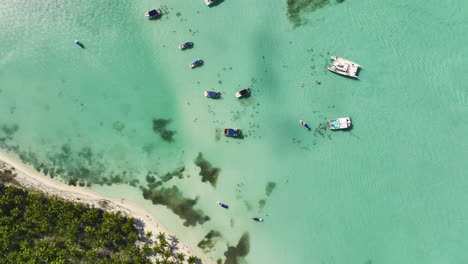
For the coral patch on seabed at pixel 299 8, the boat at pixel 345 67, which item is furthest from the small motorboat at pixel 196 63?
the boat at pixel 345 67

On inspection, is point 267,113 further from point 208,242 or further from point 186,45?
point 208,242

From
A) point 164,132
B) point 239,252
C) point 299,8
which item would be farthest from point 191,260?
point 299,8

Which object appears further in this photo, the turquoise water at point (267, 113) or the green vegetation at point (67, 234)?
the turquoise water at point (267, 113)

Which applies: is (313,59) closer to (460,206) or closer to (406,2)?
(406,2)

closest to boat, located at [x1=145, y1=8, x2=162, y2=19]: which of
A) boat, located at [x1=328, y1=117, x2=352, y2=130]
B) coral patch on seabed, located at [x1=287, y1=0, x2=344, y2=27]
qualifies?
coral patch on seabed, located at [x1=287, y1=0, x2=344, y2=27]

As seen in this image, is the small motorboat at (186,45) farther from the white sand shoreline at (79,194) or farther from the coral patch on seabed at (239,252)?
the coral patch on seabed at (239,252)

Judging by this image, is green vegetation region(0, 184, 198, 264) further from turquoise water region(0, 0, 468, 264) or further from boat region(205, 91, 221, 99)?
boat region(205, 91, 221, 99)
